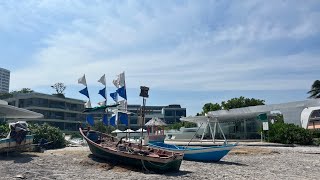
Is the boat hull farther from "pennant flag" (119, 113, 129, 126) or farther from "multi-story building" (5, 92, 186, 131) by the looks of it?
"multi-story building" (5, 92, 186, 131)

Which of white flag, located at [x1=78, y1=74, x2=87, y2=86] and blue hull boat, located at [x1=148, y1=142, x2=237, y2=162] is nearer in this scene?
blue hull boat, located at [x1=148, y1=142, x2=237, y2=162]

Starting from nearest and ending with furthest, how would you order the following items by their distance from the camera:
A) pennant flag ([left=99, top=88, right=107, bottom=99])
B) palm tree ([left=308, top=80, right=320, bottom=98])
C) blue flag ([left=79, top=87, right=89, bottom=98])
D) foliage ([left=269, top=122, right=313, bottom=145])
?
pennant flag ([left=99, top=88, right=107, bottom=99]) < blue flag ([left=79, top=87, right=89, bottom=98]) < foliage ([left=269, top=122, right=313, bottom=145]) < palm tree ([left=308, top=80, right=320, bottom=98])

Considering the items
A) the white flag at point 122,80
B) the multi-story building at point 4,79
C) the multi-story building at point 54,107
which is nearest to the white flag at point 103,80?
the white flag at point 122,80

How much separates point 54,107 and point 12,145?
58.4m

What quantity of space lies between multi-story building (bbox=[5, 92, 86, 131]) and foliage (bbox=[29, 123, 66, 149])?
4118 cm

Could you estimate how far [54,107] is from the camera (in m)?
77.9

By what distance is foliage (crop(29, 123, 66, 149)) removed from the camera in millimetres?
30178

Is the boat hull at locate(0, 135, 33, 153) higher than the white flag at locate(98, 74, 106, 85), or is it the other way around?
the white flag at locate(98, 74, 106, 85)

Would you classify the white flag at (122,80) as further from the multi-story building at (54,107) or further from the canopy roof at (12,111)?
the multi-story building at (54,107)

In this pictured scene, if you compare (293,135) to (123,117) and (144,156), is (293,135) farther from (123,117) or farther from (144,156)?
(144,156)

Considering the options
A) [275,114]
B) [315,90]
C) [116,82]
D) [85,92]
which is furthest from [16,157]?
[315,90]

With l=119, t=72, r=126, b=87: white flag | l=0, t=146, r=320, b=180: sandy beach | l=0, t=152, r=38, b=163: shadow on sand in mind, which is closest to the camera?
l=0, t=146, r=320, b=180: sandy beach

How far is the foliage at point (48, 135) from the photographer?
30178mm

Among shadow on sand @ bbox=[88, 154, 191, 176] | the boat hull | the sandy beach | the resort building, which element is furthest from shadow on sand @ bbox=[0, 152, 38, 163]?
the resort building
